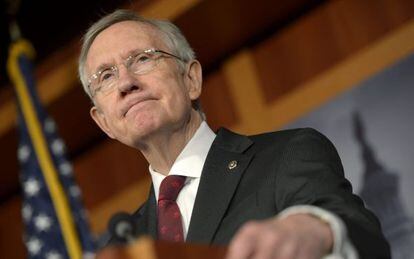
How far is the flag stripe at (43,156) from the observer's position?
3.79 metres

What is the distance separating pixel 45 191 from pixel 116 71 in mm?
1959

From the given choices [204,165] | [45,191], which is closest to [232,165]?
[204,165]

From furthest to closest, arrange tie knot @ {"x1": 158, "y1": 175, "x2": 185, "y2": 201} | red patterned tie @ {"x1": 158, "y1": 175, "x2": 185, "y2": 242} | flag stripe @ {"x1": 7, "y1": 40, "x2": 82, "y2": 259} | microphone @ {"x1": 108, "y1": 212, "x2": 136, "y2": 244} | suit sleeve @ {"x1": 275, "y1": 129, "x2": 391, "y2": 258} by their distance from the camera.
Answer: flag stripe @ {"x1": 7, "y1": 40, "x2": 82, "y2": 259}
tie knot @ {"x1": 158, "y1": 175, "x2": 185, "y2": 201}
red patterned tie @ {"x1": 158, "y1": 175, "x2": 185, "y2": 242}
suit sleeve @ {"x1": 275, "y1": 129, "x2": 391, "y2": 258}
microphone @ {"x1": 108, "y1": 212, "x2": 136, "y2": 244}

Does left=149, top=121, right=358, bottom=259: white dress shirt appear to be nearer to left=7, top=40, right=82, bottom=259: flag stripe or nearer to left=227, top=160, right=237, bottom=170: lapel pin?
left=227, top=160, right=237, bottom=170: lapel pin

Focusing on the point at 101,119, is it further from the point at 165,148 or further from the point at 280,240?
the point at 280,240

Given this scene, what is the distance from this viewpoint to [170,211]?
1.89 m

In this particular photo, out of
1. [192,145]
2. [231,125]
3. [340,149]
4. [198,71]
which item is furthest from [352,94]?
[192,145]

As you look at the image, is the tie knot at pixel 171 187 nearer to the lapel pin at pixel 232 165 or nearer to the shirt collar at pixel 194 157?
the shirt collar at pixel 194 157

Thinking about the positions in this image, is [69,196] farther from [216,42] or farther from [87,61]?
[87,61]

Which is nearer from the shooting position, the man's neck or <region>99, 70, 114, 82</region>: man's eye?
the man's neck

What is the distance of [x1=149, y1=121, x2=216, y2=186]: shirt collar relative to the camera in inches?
77.3

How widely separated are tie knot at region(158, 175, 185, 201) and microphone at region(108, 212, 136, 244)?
2.09ft

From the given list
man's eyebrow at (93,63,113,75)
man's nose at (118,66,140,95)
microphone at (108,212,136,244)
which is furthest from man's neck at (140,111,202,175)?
microphone at (108,212,136,244)

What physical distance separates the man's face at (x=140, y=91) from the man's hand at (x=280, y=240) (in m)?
0.83
